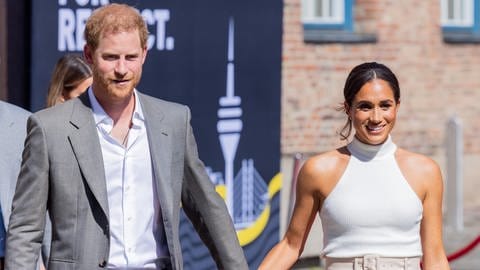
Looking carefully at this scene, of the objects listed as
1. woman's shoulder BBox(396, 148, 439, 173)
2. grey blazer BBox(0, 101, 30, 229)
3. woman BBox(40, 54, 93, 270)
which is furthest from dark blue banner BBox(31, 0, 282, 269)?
woman's shoulder BBox(396, 148, 439, 173)

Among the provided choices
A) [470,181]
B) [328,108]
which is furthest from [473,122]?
[328,108]

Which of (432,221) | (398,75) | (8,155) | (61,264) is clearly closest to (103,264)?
(61,264)

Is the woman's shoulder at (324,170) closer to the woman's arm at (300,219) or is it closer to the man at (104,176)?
the woman's arm at (300,219)

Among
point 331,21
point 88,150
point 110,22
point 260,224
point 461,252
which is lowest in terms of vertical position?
point 461,252

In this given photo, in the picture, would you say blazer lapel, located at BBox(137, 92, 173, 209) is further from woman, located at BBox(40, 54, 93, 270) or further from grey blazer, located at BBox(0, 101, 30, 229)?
woman, located at BBox(40, 54, 93, 270)

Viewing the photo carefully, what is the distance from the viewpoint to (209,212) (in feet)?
18.1

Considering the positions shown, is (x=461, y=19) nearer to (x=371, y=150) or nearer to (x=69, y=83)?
(x=69, y=83)

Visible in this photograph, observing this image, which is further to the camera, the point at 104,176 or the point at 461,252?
the point at 461,252

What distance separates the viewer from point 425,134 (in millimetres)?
16969

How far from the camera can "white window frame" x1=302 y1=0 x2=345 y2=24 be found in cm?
1629

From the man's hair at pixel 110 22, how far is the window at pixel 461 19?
12427mm

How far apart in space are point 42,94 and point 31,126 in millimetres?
3188

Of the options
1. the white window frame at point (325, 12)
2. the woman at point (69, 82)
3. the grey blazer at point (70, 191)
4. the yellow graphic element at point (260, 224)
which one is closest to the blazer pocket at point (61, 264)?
the grey blazer at point (70, 191)

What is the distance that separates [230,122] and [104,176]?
462cm
